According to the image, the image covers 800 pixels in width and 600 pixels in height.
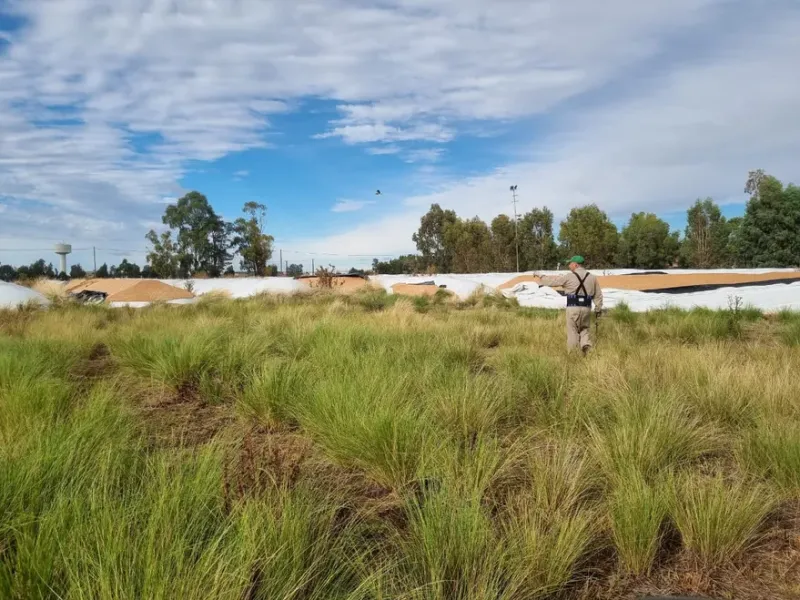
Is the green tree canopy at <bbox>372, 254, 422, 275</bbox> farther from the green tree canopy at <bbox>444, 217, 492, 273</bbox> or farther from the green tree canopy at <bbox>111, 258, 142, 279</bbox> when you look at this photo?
the green tree canopy at <bbox>111, 258, 142, 279</bbox>

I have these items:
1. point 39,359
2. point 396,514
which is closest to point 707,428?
point 396,514

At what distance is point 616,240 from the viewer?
60.3 m

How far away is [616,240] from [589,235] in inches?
334

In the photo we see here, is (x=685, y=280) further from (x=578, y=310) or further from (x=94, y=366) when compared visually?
(x=94, y=366)

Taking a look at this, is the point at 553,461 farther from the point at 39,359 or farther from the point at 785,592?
the point at 39,359

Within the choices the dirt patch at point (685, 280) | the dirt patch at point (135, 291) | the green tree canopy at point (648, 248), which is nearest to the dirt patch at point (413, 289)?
the dirt patch at point (685, 280)

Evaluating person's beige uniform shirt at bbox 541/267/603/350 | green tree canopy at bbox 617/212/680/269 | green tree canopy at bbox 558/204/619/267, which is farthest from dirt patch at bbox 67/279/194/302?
green tree canopy at bbox 617/212/680/269

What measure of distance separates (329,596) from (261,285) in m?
25.9

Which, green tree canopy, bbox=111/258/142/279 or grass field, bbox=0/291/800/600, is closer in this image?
grass field, bbox=0/291/800/600

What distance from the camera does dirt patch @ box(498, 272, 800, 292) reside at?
21.3 metres

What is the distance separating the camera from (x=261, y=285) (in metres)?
27.0

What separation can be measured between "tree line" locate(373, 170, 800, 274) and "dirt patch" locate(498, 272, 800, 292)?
78.9ft

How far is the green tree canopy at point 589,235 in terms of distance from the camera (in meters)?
53.9

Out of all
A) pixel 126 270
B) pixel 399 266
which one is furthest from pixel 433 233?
pixel 126 270
